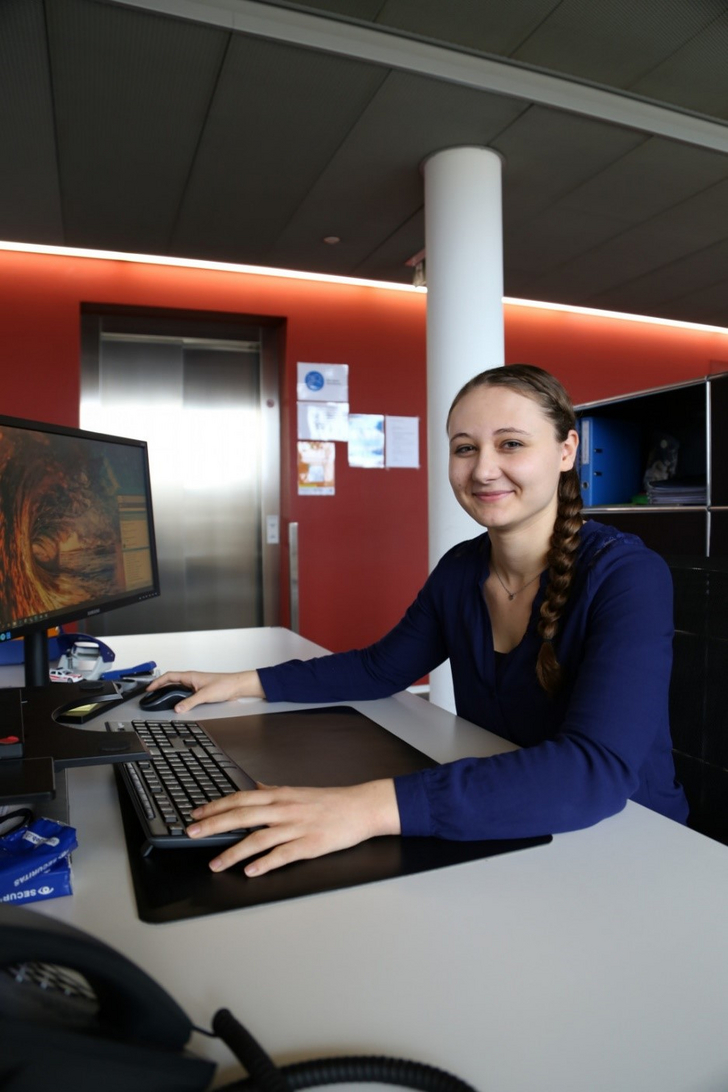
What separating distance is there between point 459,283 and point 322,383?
163 cm

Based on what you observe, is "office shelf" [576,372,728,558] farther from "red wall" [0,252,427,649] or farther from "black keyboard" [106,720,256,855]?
"red wall" [0,252,427,649]

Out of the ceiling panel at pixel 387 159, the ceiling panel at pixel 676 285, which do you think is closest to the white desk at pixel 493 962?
the ceiling panel at pixel 387 159

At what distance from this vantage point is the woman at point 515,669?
0.81 meters

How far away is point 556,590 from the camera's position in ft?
3.71

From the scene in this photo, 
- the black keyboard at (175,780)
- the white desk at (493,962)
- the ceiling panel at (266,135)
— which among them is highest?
the ceiling panel at (266,135)

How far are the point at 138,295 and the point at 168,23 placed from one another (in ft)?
6.57

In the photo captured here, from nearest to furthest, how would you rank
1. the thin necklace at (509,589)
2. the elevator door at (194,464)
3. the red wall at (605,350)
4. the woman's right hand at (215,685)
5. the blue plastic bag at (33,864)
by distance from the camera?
1. the blue plastic bag at (33,864)
2. the thin necklace at (509,589)
3. the woman's right hand at (215,685)
4. the elevator door at (194,464)
5. the red wall at (605,350)

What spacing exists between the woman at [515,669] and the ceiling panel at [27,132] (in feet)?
6.25

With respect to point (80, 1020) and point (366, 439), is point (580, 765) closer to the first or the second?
point (80, 1020)

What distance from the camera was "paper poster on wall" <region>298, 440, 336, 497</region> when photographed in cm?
438

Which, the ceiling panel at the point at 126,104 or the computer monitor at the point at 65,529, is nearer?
the computer monitor at the point at 65,529

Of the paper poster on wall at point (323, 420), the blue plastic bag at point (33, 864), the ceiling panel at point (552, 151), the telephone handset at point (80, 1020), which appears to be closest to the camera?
the telephone handset at point (80, 1020)

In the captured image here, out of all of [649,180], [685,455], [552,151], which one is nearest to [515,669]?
[685,455]

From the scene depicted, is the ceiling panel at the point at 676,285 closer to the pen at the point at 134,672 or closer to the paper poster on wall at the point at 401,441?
the paper poster on wall at the point at 401,441
